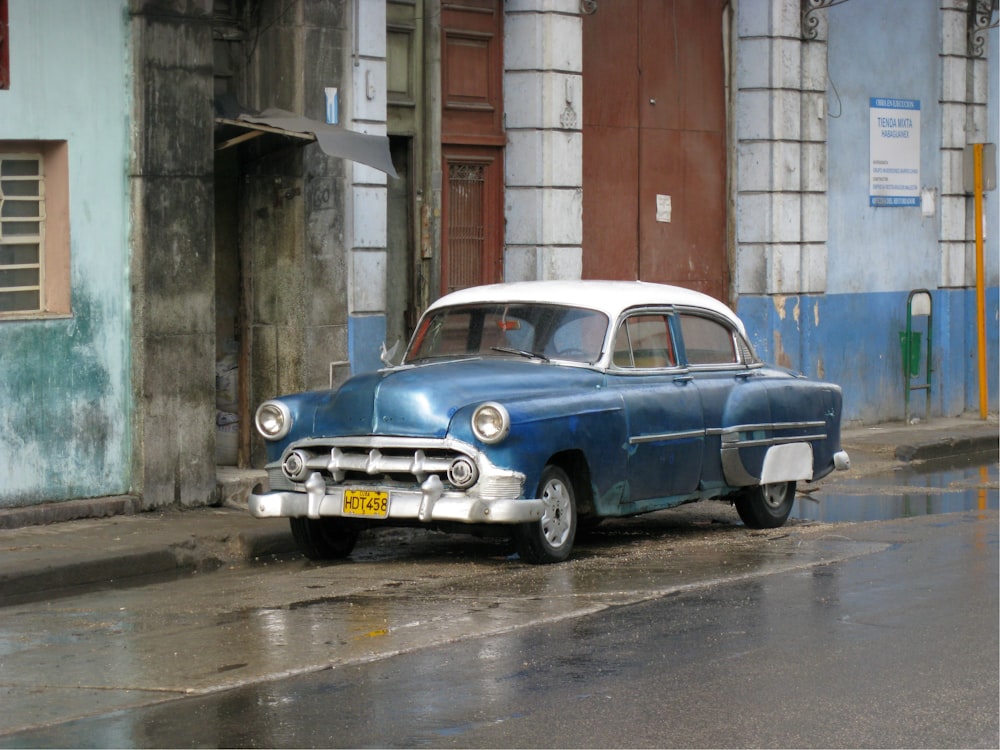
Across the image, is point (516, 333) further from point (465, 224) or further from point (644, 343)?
point (465, 224)

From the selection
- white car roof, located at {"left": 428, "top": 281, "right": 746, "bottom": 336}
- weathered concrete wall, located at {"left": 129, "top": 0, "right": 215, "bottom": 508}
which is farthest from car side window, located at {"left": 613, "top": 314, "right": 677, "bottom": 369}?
weathered concrete wall, located at {"left": 129, "top": 0, "right": 215, "bottom": 508}

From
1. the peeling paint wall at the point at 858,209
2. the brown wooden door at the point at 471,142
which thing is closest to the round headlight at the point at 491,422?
the brown wooden door at the point at 471,142

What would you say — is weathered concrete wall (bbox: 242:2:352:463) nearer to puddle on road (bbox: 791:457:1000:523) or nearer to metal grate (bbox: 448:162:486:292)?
metal grate (bbox: 448:162:486:292)

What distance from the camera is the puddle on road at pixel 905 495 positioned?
13203 mm

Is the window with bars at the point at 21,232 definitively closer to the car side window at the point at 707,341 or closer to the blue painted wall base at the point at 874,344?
the car side window at the point at 707,341

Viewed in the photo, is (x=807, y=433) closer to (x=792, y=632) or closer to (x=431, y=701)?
(x=792, y=632)

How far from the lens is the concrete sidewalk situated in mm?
10086

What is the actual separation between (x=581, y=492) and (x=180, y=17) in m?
4.65

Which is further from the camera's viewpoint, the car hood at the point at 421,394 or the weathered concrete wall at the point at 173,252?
the weathered concrete wall at the point at 173,252

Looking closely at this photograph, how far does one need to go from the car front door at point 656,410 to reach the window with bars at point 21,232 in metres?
4.08

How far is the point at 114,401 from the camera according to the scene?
A: 12461mm

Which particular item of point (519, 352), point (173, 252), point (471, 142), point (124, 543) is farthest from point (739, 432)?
point (471, 142)

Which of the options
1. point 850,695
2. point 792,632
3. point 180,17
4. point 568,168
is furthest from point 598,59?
point 850,695

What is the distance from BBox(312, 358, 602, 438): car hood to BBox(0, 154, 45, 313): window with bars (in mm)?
2793
